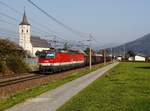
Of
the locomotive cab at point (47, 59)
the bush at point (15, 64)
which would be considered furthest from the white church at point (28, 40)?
the locomotive cab at point (47, 59)

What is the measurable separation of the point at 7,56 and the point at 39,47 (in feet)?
292

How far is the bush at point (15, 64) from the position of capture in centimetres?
5147

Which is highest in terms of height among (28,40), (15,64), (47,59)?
(28,40)

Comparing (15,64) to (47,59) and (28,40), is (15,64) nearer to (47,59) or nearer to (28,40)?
(47,59)

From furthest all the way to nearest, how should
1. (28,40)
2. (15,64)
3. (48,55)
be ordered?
(28,40) → (15,64) → (48,55)

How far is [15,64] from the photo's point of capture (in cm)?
5169

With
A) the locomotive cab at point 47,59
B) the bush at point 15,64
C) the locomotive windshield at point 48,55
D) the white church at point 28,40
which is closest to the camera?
the locomotive cab at point 47,59

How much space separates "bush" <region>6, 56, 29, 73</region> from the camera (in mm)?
51472

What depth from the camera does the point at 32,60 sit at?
69.8m

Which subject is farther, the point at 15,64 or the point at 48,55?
the point at 15,64

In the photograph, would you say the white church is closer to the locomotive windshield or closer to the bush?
the bush

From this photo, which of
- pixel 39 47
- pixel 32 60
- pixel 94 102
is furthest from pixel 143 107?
pixel 39 47

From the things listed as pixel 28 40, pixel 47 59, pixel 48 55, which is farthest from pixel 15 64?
pixel 28 40

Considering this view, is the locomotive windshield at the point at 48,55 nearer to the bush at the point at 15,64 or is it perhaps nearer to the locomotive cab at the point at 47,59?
the locomotive cab at the point at 47,59
